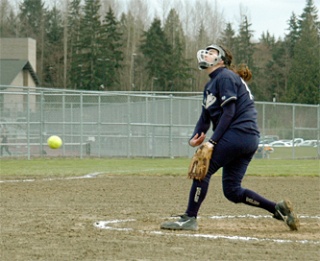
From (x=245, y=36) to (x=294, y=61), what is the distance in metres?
8.86

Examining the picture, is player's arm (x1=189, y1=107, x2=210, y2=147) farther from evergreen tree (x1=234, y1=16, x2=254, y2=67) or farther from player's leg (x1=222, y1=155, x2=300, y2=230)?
evergreen tree (x1=234, y1=16, x2=254, y2=67)

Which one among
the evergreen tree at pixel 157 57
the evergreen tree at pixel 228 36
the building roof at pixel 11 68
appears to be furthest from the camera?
the evergreen tree at pixel 228 36

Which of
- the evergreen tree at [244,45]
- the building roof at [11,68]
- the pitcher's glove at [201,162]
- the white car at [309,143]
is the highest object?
the evergreen tree at [244,45]

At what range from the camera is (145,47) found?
258 feet

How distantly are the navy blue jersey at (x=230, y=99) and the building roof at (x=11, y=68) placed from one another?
48442 mm

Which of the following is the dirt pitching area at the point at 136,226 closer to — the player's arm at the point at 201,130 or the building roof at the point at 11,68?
the player's arm at the point at 201,130

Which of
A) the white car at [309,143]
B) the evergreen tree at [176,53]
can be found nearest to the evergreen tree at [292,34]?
the evergreen tree at [176,53]

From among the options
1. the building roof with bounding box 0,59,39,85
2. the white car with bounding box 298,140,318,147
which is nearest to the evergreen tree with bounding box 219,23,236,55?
the building roof with bounding box 0,59,39,85

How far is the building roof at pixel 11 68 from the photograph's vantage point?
55406 millimetres

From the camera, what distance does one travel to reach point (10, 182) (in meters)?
14.6

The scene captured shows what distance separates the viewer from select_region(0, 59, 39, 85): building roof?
55.4 metres

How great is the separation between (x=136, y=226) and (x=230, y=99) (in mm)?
1612

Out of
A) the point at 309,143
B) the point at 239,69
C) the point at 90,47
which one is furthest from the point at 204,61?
the point at 90,47

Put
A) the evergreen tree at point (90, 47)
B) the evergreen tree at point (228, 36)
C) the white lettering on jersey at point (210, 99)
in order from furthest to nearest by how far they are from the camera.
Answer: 1. the evergreen tree at point (228, 36)
2. the evergreen tree at point (90, 47)
3. the white lettering on jersey at point (210, 99)
